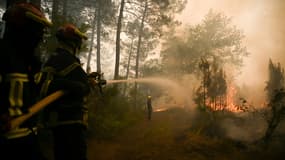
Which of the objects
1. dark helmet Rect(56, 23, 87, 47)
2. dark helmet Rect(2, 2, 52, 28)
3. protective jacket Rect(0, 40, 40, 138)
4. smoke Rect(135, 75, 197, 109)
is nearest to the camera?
protective jacket Rect(0, 40, 40, 138)

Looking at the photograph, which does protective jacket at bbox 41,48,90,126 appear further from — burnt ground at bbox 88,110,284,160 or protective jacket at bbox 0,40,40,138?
burnt ground at bbox 88,110,284,160

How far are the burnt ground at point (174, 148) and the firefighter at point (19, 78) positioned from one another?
6.01 m

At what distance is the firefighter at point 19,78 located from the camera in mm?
2223

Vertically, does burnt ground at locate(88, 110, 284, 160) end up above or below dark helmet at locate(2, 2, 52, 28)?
below

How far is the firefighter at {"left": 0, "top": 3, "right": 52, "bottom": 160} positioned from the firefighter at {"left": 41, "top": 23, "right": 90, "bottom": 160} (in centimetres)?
96

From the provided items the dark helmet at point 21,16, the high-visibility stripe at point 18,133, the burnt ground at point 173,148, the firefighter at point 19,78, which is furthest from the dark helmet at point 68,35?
the burnt ground at point 173,148

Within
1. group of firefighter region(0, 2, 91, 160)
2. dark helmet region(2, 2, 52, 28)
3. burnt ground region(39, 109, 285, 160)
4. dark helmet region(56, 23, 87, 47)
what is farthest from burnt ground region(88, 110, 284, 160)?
dark helmet region(2, 2, 52, 28)

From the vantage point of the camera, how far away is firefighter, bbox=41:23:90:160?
3.62 m

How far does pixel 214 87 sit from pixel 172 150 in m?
8.26

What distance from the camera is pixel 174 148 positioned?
919 centimetres

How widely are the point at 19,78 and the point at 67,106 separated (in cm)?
145

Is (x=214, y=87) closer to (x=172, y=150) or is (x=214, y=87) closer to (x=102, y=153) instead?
(x=172, y=150)

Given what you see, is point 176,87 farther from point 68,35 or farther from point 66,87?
point 66,87

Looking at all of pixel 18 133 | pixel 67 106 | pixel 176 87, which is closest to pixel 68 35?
pixel 67 106
